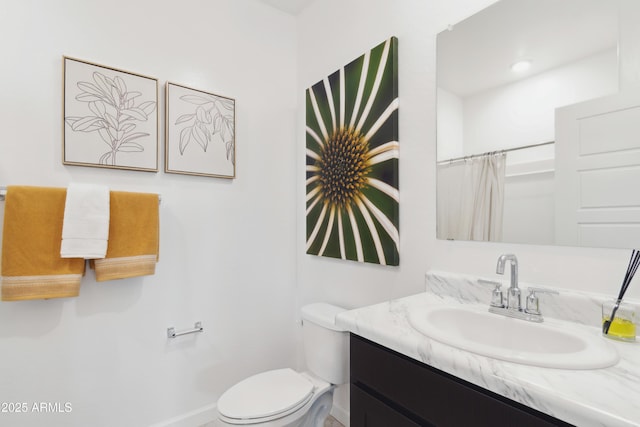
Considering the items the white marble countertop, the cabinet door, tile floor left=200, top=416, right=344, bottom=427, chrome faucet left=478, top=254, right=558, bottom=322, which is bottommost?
tile floor left=200, top=416, right=344, bottom=427

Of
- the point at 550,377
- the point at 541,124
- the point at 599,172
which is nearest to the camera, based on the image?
the point at 550,377

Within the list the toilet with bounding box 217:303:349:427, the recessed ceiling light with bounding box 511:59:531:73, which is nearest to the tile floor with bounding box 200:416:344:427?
the toilet with bounding box 217:303:349:427

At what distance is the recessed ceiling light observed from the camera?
3.47ft

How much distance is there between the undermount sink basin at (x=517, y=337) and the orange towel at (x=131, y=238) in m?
1.22

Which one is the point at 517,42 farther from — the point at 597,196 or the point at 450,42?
the point at 597,196

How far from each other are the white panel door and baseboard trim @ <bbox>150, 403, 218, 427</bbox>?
1785 millimetres

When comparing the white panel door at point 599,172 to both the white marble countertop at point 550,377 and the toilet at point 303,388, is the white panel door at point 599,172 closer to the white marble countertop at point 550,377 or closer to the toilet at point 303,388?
the white marble countertop at point 550,377

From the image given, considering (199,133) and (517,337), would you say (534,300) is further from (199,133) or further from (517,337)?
(199,133)

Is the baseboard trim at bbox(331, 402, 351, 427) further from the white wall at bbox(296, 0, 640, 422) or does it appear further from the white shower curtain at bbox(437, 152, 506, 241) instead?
the white shower curtain at bbox(437, 152, 506, 241)

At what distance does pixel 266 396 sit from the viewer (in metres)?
1.33

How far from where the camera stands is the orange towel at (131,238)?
140 cm

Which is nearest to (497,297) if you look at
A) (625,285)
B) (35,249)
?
(625,285)

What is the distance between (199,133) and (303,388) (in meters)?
1.39

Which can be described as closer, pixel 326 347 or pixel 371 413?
pixel 371 413
